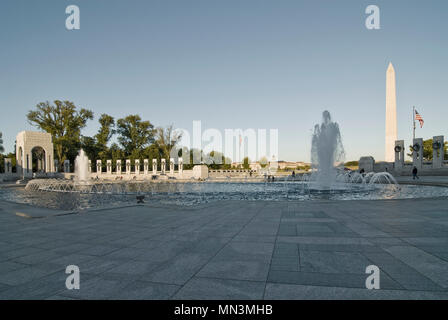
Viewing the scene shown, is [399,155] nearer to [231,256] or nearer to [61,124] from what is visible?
[231,256]

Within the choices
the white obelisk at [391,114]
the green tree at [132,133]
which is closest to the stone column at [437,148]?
the white obelisk at [391,114]

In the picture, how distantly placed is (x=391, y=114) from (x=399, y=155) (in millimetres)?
7393

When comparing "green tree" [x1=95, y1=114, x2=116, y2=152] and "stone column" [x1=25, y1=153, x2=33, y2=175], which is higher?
"green tree" [x1=95, y1=114, x2=116, y2=152]

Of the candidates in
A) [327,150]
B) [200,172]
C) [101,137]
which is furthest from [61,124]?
[327,150]

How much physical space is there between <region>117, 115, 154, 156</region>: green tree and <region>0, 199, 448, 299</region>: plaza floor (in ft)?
190

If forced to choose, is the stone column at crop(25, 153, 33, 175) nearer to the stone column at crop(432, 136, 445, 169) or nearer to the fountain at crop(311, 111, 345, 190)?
the fountain at crop(311, 111, 345, 190)

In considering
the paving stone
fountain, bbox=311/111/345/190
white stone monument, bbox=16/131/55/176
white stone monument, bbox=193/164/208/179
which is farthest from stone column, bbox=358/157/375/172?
white stone monument, bbox=16/131/55/176

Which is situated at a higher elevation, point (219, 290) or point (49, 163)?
point (49, 163)

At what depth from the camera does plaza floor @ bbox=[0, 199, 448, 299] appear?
11.3 feet

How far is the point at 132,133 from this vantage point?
64.4 m

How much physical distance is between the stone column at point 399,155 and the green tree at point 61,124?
66087 millimetres
